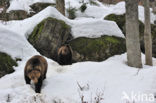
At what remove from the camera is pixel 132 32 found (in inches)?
207

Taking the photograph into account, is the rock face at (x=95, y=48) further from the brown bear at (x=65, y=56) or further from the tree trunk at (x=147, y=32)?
the tree trunk at (x=147, y=32)

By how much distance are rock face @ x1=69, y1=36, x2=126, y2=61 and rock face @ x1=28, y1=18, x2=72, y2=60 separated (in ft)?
2.11

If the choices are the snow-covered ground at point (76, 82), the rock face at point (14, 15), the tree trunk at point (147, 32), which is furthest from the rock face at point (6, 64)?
the rock face at point (14, 15)

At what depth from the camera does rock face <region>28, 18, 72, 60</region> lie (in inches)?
285

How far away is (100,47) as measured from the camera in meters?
7.15

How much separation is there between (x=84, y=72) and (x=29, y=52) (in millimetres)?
2470

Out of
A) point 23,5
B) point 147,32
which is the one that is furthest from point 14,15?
point 147,32

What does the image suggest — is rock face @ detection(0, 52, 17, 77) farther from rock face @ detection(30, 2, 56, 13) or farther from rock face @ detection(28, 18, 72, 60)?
rock face @ detection(30, 2, 56, 13)

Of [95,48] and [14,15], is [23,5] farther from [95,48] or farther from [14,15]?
[95,48]

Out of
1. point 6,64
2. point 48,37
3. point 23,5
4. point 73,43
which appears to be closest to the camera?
point 6,64

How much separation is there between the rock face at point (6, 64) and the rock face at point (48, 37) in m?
2.18

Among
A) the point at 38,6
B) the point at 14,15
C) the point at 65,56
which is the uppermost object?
the point at 38,6

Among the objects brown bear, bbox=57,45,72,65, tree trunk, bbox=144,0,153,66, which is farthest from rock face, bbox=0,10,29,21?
tree trunk, bbox=144,0,153,66

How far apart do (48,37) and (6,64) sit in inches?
108
